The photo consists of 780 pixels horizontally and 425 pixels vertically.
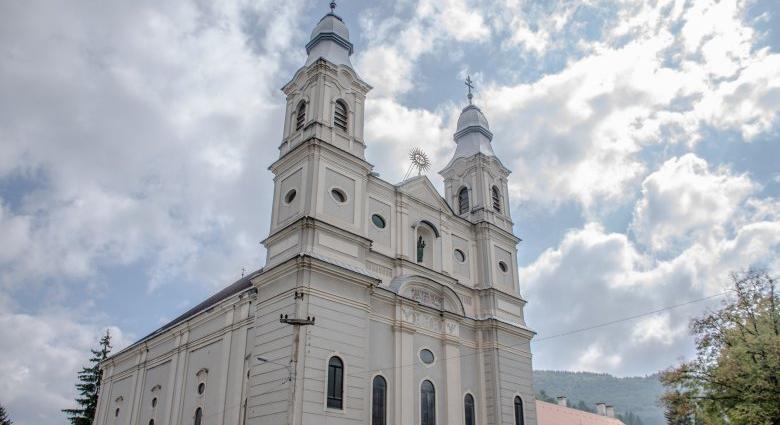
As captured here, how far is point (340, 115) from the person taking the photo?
1237 inches

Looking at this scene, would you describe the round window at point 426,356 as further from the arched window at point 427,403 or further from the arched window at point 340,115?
the arched window at point 340,115

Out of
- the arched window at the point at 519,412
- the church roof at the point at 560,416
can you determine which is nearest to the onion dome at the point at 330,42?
the arched window at the point at 519,412

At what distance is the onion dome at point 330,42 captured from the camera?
32.8 metres

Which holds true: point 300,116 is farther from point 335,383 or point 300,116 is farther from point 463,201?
point 335,383

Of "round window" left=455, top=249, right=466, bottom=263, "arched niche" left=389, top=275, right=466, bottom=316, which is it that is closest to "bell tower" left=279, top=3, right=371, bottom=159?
"arched niche" left=389, top=275, right=466, bottom=316

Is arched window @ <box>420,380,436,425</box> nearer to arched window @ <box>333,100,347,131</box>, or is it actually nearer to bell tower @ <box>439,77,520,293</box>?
bell tower @ <box>439,77,520,293</box>

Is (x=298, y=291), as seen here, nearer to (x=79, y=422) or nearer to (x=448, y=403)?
(x=448, y=403)

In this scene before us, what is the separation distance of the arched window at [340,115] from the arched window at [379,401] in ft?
38.5

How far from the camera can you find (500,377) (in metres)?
31.8

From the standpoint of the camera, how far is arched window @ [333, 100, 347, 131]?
31062 millimetres

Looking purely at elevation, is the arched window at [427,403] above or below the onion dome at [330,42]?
below

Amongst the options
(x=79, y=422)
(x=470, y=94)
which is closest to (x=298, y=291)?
(x=470, y=94)

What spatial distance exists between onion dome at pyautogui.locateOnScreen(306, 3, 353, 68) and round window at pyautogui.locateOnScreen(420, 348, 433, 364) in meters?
14.4

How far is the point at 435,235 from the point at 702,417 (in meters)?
14.7
